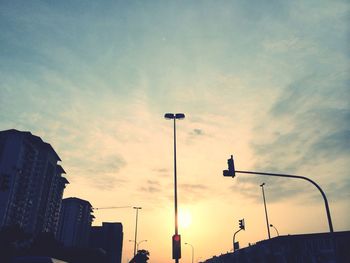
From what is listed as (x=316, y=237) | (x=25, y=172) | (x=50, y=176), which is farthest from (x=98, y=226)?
(x=316, y=237)

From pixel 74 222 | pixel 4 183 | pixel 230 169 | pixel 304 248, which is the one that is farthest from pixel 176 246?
pixel 74 222

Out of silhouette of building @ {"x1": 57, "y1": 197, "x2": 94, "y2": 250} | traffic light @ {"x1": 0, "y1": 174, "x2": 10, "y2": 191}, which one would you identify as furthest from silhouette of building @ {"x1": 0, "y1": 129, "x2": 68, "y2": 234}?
traffic light @ {"x1": 0, "y1": 174, "x2": 10, "y2": 191}

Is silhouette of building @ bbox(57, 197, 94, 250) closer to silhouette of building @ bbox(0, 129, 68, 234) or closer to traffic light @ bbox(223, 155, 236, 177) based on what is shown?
silhouette of building @ bbox(0, 129, 68, 234)

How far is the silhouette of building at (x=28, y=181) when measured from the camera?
65000 mm

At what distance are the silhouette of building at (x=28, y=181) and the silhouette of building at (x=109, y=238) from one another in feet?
252

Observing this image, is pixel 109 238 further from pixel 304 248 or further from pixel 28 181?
pixel 304 248

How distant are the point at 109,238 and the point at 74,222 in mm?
50536

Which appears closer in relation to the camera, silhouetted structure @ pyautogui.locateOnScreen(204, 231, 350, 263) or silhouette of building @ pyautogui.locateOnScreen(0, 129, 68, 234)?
silhouetted structure @ pyautogui.locateOnScreen(204, 231, 350, 263)

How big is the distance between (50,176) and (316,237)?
71.1 meters

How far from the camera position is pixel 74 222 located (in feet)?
381

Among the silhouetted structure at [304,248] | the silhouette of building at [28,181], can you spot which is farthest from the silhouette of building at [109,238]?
the silhouetted structure at [304,248]

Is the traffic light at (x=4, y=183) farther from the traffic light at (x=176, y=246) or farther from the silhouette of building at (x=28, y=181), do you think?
the silhouette of building at (x=28, y=181)

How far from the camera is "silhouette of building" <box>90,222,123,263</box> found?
159 meters

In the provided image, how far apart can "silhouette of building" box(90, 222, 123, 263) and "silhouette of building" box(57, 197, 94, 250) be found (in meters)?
33.6
